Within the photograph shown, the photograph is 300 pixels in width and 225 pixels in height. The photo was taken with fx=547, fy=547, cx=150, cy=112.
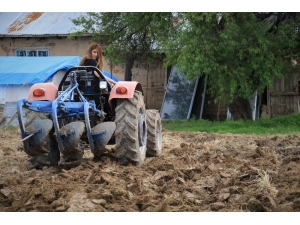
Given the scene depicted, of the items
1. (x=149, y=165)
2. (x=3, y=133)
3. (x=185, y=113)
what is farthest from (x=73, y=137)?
(x=185, y=113)

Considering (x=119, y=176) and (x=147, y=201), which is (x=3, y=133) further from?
(x=147, y=201)

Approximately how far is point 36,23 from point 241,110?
5.57 meters

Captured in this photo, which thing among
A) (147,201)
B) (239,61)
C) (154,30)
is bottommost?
(147,201)

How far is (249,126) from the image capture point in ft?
Answer: 39.7

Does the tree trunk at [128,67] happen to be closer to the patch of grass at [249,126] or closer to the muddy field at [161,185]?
the patch of grass at [249,126]

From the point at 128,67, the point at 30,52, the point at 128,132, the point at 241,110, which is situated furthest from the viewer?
the point at 128,67

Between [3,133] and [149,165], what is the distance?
16.9ft

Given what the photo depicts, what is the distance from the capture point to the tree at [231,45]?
36.0 feet

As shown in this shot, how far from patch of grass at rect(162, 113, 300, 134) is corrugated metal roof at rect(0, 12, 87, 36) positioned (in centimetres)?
380

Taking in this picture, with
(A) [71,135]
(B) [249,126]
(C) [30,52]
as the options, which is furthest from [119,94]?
(C) [30,52]

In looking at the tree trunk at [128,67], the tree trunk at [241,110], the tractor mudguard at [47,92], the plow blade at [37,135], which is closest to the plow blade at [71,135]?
the plow blade at [37,135]

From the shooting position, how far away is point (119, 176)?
5.49 metres

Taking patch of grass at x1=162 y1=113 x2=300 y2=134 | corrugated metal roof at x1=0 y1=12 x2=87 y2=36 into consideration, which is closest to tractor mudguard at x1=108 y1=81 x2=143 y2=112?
corrugated metal roof at x1=0 y1=12 x2=87 y2=36

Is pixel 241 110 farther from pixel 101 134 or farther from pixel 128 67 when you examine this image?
pixel 101 134
